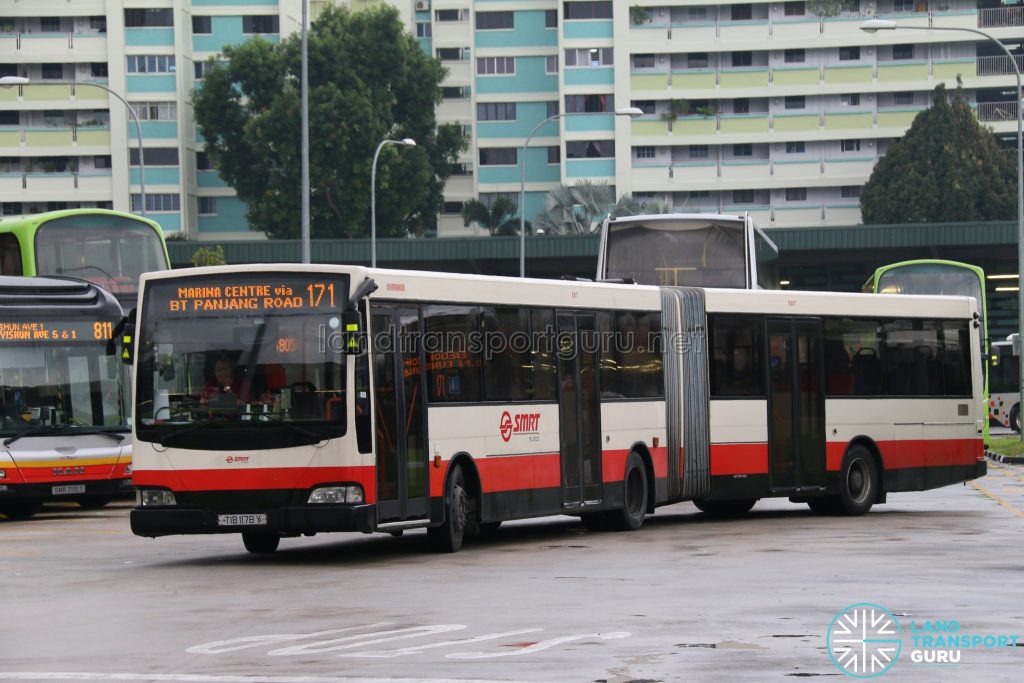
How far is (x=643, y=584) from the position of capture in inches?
580

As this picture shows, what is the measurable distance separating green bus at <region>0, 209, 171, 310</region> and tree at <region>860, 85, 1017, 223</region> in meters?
67.3

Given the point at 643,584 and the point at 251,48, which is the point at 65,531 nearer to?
the point at 643,584

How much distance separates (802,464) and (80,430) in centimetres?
1013

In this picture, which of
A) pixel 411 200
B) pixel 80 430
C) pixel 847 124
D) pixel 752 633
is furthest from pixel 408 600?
pixel 847 124

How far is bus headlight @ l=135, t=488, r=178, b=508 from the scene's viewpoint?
55.8 feet

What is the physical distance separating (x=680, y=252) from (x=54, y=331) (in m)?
10.2

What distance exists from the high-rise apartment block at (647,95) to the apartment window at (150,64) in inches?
3.6

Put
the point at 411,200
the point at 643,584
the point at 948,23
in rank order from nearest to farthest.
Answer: the point at 643,584 < the point at 411,200 < the point at 948,23

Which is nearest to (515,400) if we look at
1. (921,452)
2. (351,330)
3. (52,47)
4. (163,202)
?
(351,330)

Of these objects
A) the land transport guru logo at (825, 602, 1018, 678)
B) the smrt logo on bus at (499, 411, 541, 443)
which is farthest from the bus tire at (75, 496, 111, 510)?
the land transport guru logo at (825, 602, 1018, 678)

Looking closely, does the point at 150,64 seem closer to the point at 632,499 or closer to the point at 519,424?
the point at 632,499

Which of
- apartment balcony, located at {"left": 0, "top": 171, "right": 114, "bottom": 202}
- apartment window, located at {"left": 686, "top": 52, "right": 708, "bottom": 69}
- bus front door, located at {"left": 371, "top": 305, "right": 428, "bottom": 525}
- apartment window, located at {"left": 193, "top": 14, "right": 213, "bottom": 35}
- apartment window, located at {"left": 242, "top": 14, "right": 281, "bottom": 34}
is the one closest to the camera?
bus front door, located at {"left": 371, "top": 305, "right": 428, "bottom": 525}

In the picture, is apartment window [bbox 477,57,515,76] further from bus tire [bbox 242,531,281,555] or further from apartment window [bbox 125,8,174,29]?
bus tire [bbox 242,531,281,555]

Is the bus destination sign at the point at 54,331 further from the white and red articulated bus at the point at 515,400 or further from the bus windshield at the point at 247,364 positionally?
the bus windshield at the point at 247,364
